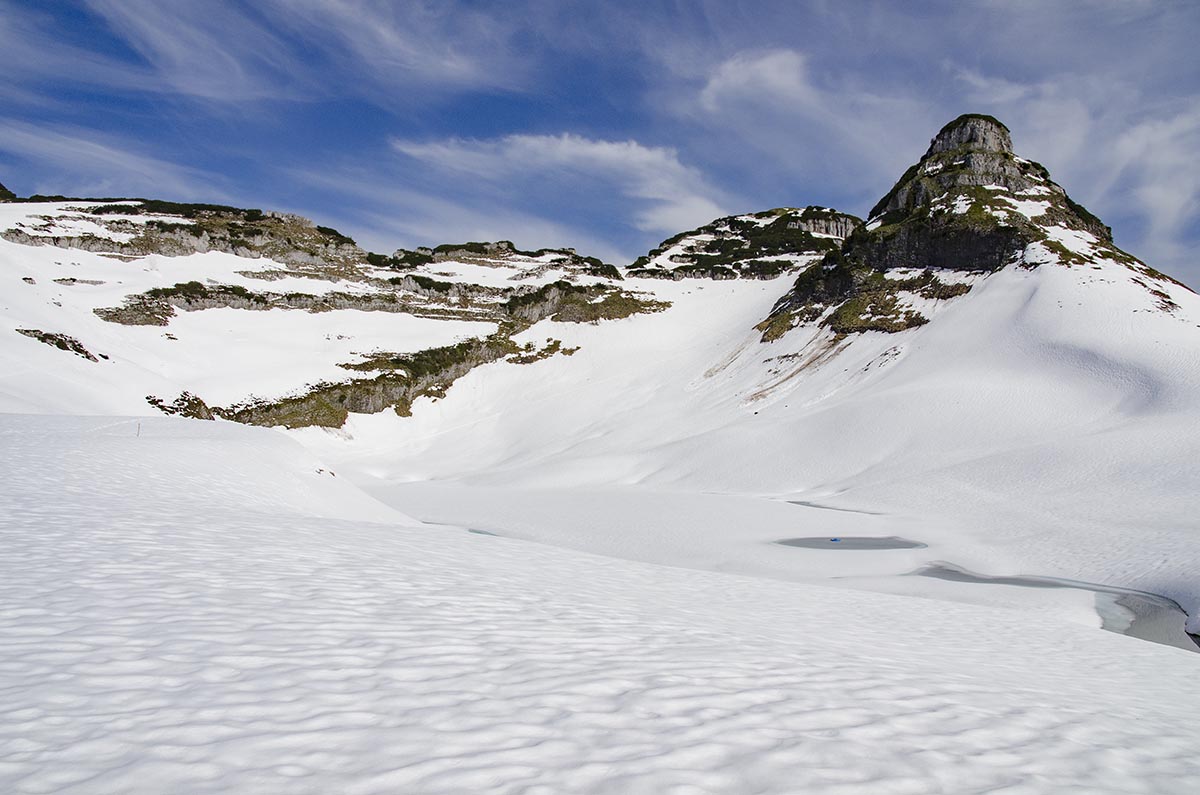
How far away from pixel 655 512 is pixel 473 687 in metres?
24.1

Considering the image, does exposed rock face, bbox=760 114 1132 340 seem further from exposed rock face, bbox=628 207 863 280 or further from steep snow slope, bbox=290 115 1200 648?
exposed rock face, bbox=628 207 863 280

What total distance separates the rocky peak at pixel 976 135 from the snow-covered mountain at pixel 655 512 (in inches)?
14.8

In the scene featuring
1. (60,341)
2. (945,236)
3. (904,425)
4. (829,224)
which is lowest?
(904,425)

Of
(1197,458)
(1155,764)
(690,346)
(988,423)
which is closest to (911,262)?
(690,346)

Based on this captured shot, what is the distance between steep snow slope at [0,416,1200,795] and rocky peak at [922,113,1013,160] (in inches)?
3458

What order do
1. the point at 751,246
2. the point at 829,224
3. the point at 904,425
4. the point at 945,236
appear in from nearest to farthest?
the point at 904,425 < the point at 945,236 < the point at 751,246 < the point at 829,224

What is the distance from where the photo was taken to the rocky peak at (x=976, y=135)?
256ft

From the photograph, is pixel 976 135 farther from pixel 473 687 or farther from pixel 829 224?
pixel 473 687

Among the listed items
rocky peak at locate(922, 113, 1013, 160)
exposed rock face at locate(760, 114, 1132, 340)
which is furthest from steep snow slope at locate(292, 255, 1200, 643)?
rocky peak at locate(922, 113, 1013, 160)

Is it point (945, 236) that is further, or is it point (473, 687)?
point (945, 236)

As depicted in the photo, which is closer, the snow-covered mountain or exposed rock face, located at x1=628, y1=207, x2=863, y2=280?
the snow-covered mountain

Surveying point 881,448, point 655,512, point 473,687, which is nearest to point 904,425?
point 881,448

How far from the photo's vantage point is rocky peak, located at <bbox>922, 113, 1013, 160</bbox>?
256 feet

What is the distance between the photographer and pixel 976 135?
7894 centimetres
